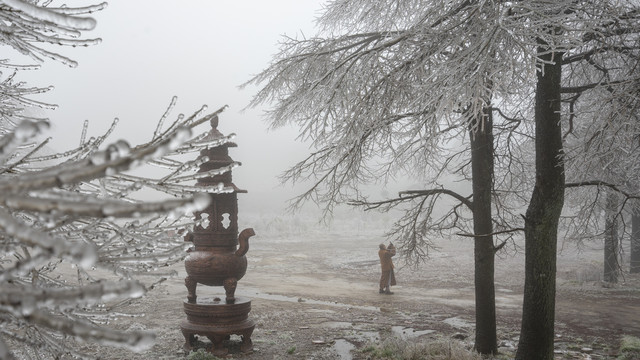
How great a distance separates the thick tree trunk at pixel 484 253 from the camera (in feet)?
24.5

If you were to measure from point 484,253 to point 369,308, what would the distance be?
4750 mm

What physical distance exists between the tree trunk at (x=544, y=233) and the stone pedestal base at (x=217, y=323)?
424cm

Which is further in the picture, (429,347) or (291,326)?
(291,326)

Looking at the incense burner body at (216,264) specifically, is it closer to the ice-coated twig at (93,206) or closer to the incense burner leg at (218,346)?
the incense burner leg at (218,346)

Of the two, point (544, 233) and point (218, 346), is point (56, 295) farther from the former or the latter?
point (218, 346)

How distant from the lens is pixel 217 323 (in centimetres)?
739

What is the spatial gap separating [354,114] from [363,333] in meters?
4.66

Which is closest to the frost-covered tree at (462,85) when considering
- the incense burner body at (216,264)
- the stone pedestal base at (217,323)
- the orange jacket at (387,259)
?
the incense burner body at (216,264)

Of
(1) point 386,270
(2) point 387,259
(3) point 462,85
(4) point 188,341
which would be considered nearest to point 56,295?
(3) point 462,85

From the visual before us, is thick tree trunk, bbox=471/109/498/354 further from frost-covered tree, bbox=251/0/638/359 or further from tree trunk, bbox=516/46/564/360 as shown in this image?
tree trunk, bbox=516/46/564/360

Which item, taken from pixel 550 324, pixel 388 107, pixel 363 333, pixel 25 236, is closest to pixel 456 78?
pixel 388 107

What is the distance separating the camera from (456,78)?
16.3ft

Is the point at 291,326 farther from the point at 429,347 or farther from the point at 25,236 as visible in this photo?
the point at 25,236

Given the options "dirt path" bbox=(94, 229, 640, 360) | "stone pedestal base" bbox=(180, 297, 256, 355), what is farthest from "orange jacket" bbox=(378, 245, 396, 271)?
"stone pedestal base" bbox=(180, 297, 256, 355)
